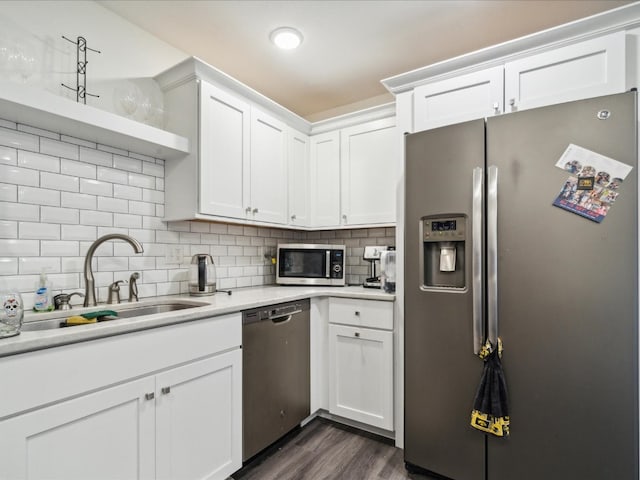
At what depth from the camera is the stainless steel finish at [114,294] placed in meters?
1.79

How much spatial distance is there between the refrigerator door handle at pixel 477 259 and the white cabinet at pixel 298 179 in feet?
4.72

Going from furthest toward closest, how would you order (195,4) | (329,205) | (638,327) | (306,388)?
(329,205)
(306,388)
(195,4)
(638,327)

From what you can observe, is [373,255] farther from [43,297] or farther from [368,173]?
[43,297]

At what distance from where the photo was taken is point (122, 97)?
6.22ft

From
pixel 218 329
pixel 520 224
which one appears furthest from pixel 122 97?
pixel 520 224

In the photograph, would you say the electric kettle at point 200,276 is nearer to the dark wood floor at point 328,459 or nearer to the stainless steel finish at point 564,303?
Answer: the dark wood floor at point 328,459

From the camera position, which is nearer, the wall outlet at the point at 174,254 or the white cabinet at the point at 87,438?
the white cabinet at the point at 87,438

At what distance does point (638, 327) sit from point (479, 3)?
70.3 inches

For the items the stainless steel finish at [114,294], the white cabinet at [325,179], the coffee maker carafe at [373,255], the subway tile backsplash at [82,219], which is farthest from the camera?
the white cabinet at [325,179]

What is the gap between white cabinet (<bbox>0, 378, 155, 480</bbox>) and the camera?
1038mm

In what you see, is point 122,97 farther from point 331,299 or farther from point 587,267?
point 587,267

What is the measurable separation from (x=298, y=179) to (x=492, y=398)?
6.52 feet

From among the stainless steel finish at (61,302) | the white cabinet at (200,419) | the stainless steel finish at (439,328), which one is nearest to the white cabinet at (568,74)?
the stainless steel finish at (439,328)

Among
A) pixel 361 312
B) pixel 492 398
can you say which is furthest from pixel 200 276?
pixel 492 398
